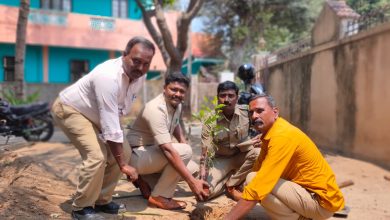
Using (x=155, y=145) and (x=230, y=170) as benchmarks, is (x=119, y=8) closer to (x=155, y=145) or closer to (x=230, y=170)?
(x=230, y=170)

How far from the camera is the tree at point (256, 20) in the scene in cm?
2084

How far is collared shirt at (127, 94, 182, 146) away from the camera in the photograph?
11.8 feet

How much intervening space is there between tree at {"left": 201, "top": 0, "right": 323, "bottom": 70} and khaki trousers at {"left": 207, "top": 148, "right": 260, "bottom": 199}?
16.4 m

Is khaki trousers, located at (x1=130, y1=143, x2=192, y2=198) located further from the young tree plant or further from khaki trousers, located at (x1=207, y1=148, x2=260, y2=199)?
khaki trousers, located at (x1=207, y1=148, x2=260, y2=199)

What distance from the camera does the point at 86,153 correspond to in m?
3.29

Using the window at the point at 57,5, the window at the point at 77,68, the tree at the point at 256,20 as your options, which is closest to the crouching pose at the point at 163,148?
the window at the point at 57,5

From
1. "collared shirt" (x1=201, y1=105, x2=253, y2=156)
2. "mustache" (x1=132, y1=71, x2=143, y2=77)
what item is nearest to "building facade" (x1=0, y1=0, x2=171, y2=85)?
"collared shirt" (x1=201, y1=105, x2=253, y2=156)

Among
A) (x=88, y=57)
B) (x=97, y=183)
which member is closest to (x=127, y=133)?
(x=97, y=183)

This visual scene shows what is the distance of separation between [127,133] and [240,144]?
1140 mm

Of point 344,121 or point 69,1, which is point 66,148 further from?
point 69,1

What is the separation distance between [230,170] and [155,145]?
94 cm

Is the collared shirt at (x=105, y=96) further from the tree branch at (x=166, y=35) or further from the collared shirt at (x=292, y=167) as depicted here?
the tree branch at (x=166, y=35)

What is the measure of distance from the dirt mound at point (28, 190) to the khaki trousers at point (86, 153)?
37cm

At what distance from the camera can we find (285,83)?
10805 millimetres
